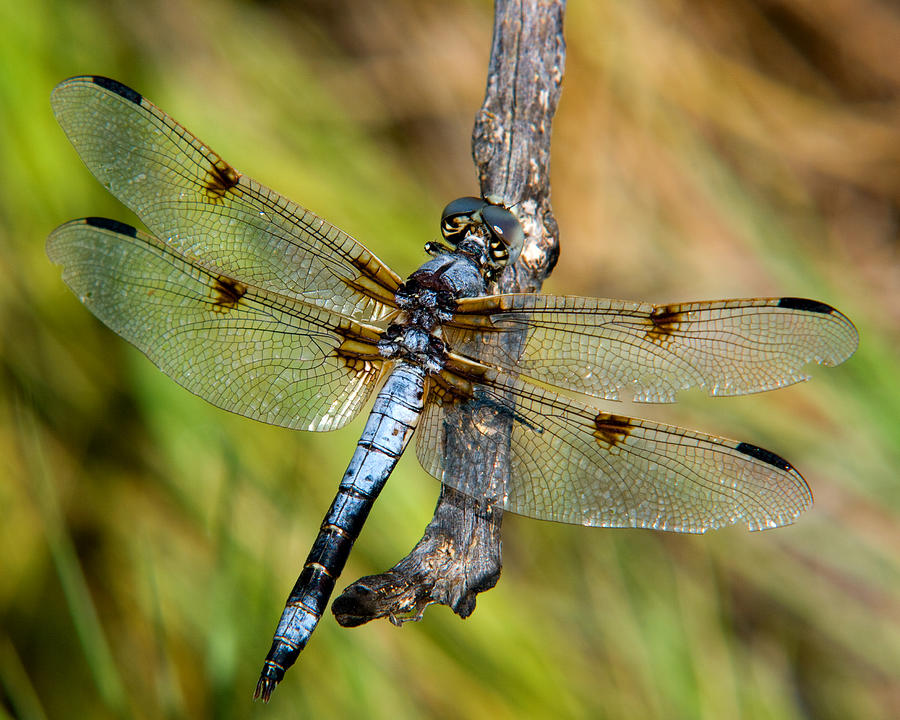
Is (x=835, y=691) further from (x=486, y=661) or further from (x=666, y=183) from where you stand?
(x=666, y=183)

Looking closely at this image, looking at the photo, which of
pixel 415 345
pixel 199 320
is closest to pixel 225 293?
pixel 199 320

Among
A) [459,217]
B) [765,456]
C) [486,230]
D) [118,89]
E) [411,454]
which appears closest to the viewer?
[765,456]

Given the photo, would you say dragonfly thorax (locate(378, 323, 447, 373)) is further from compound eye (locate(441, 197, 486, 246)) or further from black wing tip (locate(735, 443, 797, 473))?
black wing tip (locate(735, 443, 797, 473))

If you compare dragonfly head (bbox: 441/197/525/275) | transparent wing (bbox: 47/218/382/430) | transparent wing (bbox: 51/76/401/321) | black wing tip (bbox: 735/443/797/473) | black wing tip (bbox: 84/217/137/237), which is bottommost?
black wing tip (bbox: 735/443/797/473)

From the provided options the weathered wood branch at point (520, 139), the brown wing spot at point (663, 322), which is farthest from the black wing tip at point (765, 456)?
the weathered wood branch at point (520, 139)

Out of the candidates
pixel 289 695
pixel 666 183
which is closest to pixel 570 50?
pixel 666 183

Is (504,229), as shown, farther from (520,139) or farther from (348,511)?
(348,511)

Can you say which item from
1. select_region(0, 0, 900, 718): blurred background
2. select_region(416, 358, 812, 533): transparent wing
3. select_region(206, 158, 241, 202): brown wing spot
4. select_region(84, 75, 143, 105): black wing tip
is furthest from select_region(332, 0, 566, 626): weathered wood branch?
select_region(84, 75, 143, 105): black wing tip
